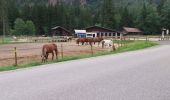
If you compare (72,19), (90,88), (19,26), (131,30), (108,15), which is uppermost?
(108,15)

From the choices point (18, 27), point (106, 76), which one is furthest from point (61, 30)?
point (106, 76)

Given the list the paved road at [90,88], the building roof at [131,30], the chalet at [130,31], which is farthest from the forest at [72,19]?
the paved road at [90,88]

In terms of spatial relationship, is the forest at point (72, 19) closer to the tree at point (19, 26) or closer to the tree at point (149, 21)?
the tree at point (149, 21)

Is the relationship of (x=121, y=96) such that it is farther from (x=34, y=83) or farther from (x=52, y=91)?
(x=34, y=83)

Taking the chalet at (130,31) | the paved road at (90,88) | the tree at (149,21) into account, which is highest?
the tree at (149,21)

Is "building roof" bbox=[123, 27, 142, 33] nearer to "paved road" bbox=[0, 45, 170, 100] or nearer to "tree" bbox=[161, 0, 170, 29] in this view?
"tree" bbox=[161, 0, 170, 29]

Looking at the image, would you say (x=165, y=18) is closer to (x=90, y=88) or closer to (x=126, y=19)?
(x=126, y=19)

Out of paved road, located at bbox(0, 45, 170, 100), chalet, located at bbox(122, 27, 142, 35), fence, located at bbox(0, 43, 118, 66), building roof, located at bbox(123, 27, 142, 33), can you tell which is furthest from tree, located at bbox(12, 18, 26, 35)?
paved road, located at bbox(0, 45, 170, 100)

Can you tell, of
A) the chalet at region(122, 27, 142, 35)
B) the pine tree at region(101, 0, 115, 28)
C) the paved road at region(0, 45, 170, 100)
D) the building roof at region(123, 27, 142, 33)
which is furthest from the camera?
the pine tree at region(101, 0, 115, 28)

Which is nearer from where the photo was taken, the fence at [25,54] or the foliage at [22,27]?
the fence at [25,54]

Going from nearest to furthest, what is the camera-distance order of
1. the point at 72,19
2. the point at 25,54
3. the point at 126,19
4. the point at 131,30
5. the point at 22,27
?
the point at 25,54 < the point at 22,27 < the point at 131,30 < the point at 126,19 < the point at 72,19

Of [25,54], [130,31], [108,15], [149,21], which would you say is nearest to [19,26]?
[108,15]

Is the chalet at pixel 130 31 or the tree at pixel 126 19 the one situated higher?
the tree at pixel 126 19

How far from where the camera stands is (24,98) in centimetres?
854
